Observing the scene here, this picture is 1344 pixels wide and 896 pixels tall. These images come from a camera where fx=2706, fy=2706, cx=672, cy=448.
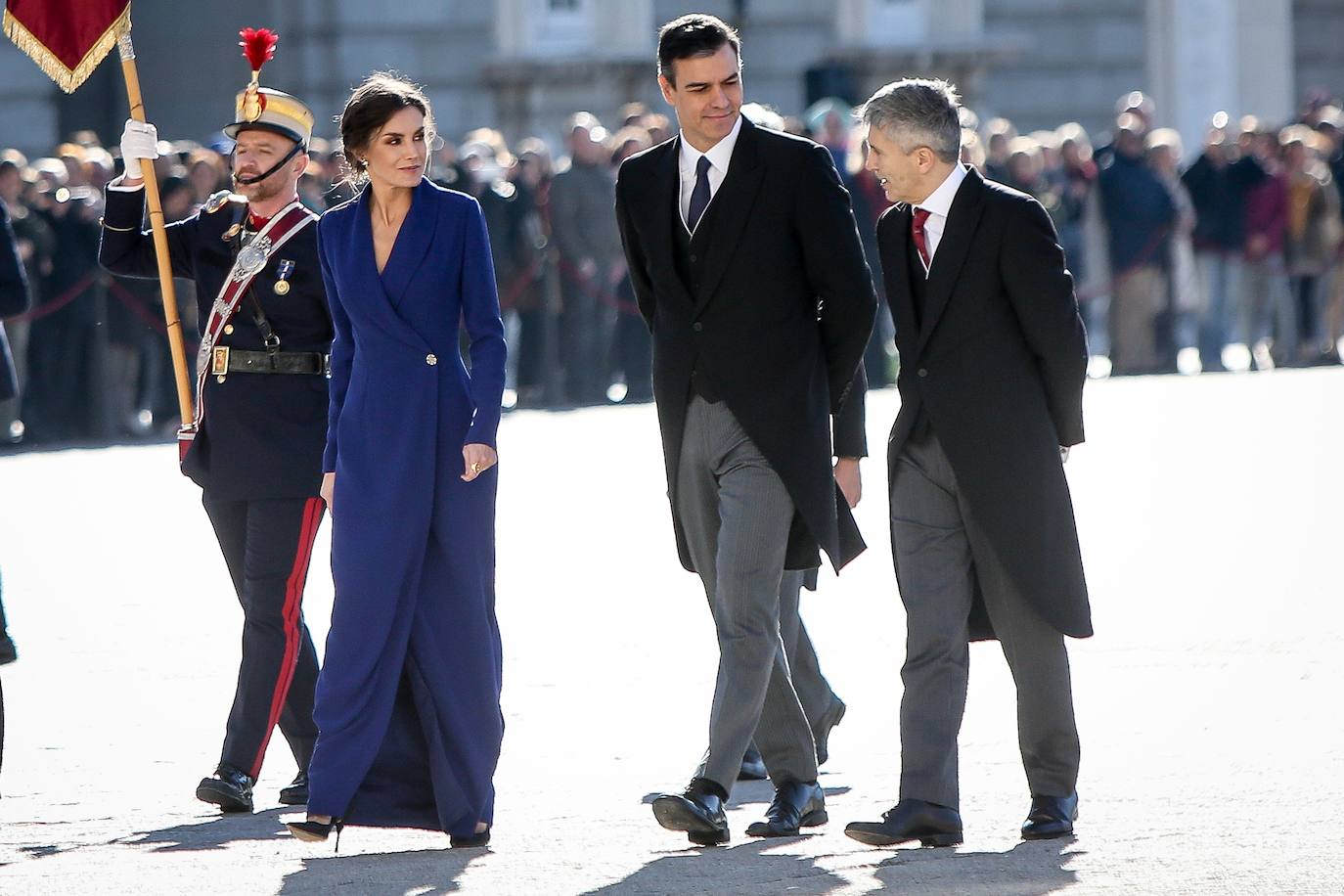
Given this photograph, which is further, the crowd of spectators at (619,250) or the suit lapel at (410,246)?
the crowd of spectators at (619,250)

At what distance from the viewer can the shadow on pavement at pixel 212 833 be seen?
6.07 meters

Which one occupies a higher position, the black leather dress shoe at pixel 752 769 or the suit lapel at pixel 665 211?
the suit lapel at pixel 665 211

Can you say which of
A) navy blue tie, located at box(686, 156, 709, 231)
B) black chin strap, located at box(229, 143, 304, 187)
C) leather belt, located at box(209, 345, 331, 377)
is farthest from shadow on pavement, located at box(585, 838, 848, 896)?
black chin strap, located at box(229, 143, 304, 187)

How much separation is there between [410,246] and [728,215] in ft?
2.33

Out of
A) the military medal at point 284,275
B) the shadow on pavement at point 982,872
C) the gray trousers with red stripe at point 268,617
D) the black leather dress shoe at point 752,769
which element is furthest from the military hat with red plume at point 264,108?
the shadow on pavement at point 982,872

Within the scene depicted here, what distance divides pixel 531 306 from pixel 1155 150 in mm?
4674

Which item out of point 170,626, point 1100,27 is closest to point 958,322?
point 170,626

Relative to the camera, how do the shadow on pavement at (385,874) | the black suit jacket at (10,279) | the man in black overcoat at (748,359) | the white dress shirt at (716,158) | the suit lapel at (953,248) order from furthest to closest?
the black suit jacket at (10,279), the white dress shirt at (716,158), the man in black overcoat at (748,359), the suit lapel at (953,248), the shadow on pavement at (385,874)

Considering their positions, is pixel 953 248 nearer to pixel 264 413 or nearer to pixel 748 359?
pixel 748 359

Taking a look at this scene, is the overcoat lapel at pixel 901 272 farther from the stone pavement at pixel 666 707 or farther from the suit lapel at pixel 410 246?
the stone pavement at pixel 666 707

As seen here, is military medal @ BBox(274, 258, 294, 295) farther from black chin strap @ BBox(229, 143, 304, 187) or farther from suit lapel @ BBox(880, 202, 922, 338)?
suit lapel @ BBox(880, 202, 922, 338)

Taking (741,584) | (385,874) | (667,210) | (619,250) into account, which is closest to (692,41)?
(667,210)

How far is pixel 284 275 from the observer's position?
664 centimetres

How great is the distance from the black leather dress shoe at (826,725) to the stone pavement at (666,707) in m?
0.09
